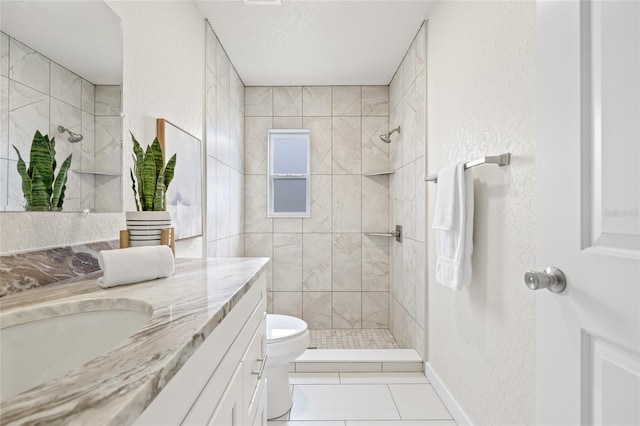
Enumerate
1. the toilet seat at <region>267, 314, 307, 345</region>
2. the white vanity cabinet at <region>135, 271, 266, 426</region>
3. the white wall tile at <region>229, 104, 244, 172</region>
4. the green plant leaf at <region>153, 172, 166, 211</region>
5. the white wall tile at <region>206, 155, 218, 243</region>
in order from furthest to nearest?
1. the white wall tile at <region>229, 104, 244, 172</region>
2. the white wall tile at <region>206, 155, 218, 243</region>
3. the toilet seat at <region>267, 314, 307, 345</region>
4. the green plant leaf at <region>153, 172, 166, 211</region>
5. the white vanity cabinet at <region>135, 271, 266, 426</region>

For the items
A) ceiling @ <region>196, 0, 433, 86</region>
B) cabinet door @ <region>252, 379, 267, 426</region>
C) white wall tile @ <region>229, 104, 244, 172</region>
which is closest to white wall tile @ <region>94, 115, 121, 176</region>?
cabinet door @ <region>252, 379, 267, 426</region>

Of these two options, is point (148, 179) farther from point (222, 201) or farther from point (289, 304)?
point (289, 304)

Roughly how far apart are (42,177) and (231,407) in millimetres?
781

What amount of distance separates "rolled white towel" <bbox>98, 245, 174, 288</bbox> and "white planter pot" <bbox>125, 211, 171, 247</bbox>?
0.18 metres

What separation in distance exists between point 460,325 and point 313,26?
82.8 inches

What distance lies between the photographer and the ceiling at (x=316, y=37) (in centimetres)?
216

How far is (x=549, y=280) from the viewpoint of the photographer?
0.76 meters

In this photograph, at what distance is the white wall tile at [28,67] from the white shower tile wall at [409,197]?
1976mm

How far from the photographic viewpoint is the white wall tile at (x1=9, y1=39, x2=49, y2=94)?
84cm

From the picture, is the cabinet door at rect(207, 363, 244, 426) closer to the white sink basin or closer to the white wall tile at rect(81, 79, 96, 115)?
the white sink basin

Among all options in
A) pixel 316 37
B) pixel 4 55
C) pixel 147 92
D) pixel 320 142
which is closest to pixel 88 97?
pixel 4 55

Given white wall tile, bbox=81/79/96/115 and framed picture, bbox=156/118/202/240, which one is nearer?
white wall tile, bbox=81/79/96/115

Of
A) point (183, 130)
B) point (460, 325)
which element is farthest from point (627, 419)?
point (183, 130)

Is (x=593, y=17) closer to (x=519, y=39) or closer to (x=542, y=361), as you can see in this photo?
(x=519, y=39)
